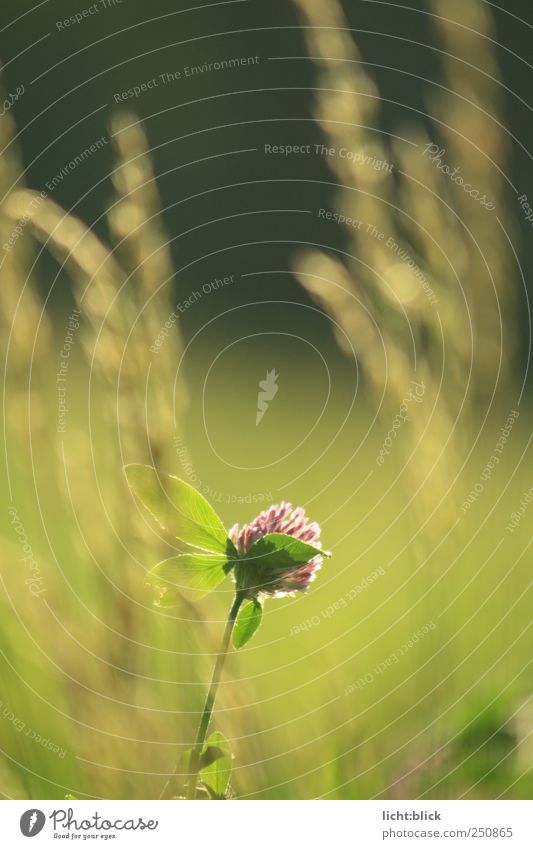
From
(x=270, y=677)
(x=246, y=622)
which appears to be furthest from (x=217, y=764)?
(x=270, y=677)

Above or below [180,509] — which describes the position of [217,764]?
below

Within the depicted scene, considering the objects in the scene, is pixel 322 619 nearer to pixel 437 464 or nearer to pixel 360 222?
pixel 437 464

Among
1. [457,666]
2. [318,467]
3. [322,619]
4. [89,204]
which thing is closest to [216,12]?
[89,204]

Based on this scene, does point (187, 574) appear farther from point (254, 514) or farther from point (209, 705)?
point (254, 514)

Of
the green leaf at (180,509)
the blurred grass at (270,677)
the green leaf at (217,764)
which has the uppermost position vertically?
the green leaf at (180,509)

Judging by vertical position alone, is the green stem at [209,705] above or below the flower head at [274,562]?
below
